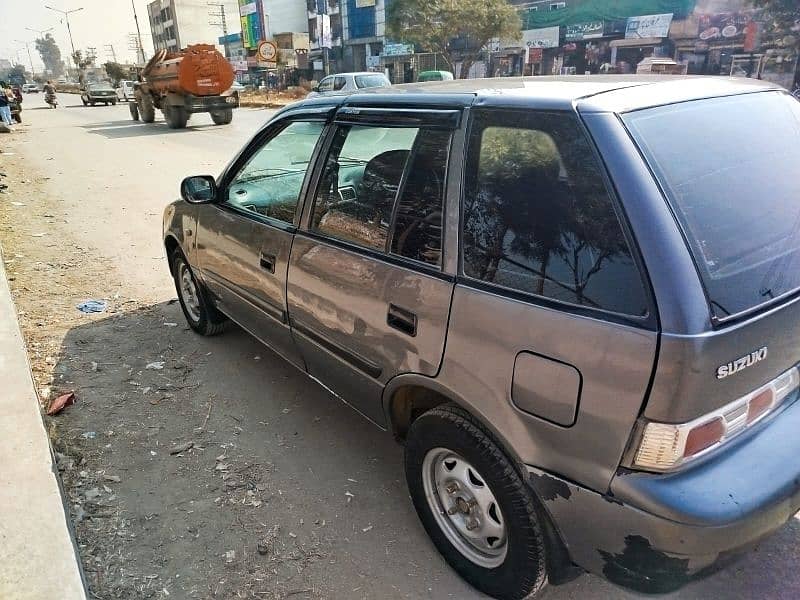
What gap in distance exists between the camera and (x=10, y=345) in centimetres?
408

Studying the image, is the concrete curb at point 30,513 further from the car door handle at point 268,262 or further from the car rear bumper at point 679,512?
the car rear bumper at point 679,512

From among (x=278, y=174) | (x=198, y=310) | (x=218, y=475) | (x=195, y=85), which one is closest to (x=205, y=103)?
(x=195, y=85)

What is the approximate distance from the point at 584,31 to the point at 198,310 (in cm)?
3709

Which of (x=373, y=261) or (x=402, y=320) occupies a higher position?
(x=373, y=261)

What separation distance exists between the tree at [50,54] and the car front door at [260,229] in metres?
210

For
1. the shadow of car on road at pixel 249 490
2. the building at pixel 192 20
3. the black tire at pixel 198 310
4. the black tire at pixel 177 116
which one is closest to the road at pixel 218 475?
the shadow of car on road at pixel 249 490

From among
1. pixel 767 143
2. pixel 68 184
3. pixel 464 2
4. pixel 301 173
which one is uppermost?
pixel 464 2

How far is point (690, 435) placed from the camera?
1.62m

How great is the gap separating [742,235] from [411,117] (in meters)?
1.25

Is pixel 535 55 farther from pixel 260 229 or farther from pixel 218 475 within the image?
pixel 218 475

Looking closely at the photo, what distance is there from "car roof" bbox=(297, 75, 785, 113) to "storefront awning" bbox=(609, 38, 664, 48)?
1356 inches

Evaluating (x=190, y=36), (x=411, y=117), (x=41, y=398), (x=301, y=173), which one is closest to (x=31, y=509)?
(x=41, y=398)

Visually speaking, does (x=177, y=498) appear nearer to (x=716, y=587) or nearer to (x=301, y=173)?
(x=301, y=173)

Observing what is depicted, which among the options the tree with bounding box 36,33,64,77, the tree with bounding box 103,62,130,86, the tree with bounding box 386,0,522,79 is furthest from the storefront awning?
the tree with bounding box 36,33,64,77
